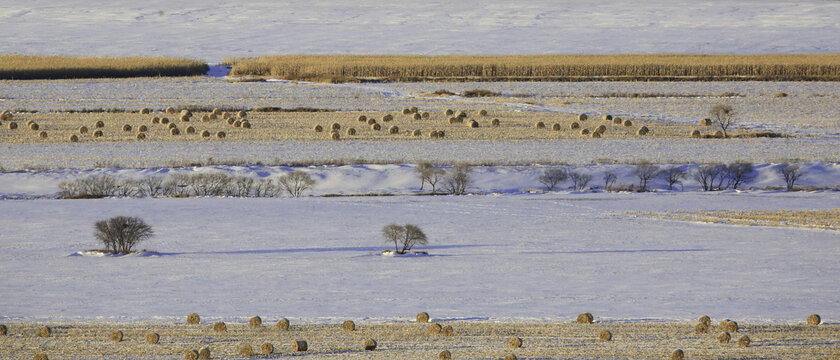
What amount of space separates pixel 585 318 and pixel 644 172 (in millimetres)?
13499

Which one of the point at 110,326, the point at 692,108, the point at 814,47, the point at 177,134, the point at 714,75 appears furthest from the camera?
the point at 814,47

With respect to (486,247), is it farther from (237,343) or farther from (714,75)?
(714,75)

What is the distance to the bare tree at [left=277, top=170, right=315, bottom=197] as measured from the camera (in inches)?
1059

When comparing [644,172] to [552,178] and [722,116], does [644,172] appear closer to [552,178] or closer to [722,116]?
[552,178]

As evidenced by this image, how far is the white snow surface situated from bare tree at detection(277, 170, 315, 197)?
5696cm

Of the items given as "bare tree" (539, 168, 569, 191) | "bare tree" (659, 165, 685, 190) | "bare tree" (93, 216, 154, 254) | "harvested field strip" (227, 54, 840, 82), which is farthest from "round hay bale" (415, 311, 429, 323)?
"harvested field strip" (227, 54, 840, 82)

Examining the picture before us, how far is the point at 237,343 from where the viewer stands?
45.8 feet

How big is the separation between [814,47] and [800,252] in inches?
2828

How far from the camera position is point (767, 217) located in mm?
23797

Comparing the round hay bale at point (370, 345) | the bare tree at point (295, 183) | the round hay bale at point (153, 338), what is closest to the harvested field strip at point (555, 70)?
the bare tree at point (295, 183)

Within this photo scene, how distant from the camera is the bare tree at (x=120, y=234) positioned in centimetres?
2059

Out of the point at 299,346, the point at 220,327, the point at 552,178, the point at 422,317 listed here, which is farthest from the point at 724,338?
the point at 552,178

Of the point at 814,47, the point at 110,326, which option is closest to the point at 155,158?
the point at 110,326

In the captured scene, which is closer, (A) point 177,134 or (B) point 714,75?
(A) point 177,134
